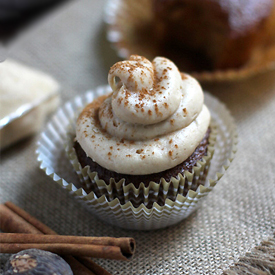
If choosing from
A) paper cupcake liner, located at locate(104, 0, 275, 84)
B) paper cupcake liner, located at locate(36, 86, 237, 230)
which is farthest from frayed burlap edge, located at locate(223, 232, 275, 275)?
paper cupcake liner, located at locate(104, 0, 275, 84)

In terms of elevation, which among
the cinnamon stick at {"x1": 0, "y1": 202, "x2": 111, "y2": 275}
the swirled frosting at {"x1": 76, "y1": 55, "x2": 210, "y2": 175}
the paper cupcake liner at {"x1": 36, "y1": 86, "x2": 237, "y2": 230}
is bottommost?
the cinnamon stick at {"x1": 0, "y1": 202, "x2": 111, "y2": 275}

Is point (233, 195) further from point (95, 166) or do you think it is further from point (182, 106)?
point (95, 166)

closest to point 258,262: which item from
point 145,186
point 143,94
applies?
point 145,186

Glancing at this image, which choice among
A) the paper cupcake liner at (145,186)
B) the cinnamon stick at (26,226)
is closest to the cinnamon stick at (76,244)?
the cinnamon stick at (26,226)

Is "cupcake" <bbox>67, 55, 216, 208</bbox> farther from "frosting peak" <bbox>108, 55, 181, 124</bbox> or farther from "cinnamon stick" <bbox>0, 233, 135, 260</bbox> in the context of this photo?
"cinnamon stick" <bbox>0, 233, 135, 260</bbox>

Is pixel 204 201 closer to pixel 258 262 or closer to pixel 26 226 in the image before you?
pixel 258 262

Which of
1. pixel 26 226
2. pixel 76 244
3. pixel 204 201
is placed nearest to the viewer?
pixel 76 244
